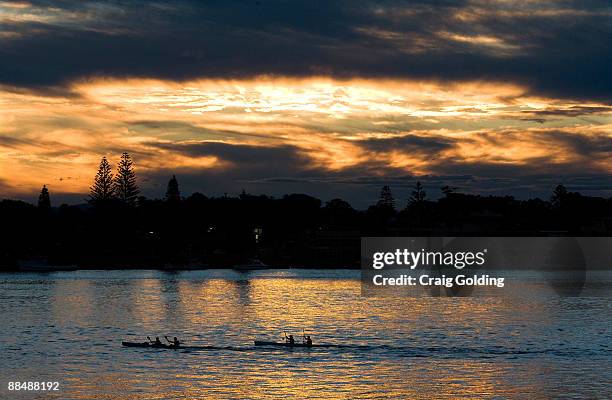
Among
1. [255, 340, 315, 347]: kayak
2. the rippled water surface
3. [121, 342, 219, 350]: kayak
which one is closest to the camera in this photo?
the rippled water surface

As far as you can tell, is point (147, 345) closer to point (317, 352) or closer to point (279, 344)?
point (279, 344)

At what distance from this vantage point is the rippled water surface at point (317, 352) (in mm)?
53125

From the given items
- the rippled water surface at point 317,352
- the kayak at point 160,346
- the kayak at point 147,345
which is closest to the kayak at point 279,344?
the rippled water surface at point 317,352

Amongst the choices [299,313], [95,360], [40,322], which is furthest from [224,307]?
[95,360]

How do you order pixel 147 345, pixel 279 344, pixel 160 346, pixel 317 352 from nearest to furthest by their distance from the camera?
pixel 317 352
pixel 160 346
pixel 147 345
pixel 279 344

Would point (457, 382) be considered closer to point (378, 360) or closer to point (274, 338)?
point (378, 360)

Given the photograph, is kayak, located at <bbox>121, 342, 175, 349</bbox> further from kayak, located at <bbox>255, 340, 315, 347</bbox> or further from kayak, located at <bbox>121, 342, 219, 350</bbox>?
kayak, located at <bbox>255, 340, 315, 347</bbox>

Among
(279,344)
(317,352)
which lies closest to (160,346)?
(279,344)

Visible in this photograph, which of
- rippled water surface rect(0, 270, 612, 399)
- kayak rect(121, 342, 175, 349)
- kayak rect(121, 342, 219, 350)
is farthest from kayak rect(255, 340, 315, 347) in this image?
kayak rect(121, 342, 175, 349)

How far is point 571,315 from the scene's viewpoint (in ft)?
360

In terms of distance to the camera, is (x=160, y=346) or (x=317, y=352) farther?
(x=160, y=346)

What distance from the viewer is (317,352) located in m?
68.2

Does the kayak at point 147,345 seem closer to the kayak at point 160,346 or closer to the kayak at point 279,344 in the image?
the kayak at point 160,346

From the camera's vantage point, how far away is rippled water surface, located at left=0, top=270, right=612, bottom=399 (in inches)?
2092
